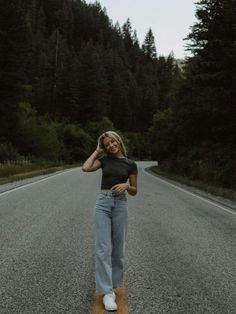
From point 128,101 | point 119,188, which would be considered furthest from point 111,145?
point 128,101

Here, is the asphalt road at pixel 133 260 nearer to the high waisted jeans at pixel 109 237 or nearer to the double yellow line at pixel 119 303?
the double yellow line at pixel 119 303

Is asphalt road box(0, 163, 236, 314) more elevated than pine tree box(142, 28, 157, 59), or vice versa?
pine tree box(142, 28, 157, 59)

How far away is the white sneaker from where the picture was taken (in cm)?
499

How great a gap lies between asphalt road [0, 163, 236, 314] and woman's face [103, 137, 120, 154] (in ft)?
5.48

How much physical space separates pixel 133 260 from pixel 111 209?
2.31m

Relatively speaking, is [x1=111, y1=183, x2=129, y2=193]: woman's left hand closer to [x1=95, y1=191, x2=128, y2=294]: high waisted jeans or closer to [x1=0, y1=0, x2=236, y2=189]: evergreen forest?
[x1=95, y1=191, x2=128, y2=294]: high waisted jeans

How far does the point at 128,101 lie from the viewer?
429ft

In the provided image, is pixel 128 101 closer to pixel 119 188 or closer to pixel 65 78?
pixel 65 78

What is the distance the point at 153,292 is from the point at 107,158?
1671 mm

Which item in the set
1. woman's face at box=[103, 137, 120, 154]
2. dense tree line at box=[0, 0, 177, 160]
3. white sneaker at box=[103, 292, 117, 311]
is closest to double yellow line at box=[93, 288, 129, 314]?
white sneaker at box=[103, 292, 117, 311]

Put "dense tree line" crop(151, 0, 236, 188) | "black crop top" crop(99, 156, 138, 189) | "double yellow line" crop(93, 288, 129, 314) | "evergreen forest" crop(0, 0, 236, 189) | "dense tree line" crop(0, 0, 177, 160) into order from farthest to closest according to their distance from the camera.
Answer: "dense tree line" crop(0, 0, 177, 160), "evergreen forest" crop(0, 0, 236, 189), "dense tree line" crop(151, 0, 236, 188), "black crop top" crop(99, 156, 138, 189), "double yellow line" crop(93, 288, 129, 314)

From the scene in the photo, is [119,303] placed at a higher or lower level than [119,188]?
lower

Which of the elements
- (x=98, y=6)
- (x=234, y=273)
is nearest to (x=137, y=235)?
(x=234, y=273)

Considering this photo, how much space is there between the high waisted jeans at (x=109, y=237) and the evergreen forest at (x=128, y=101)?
63.8 ft
